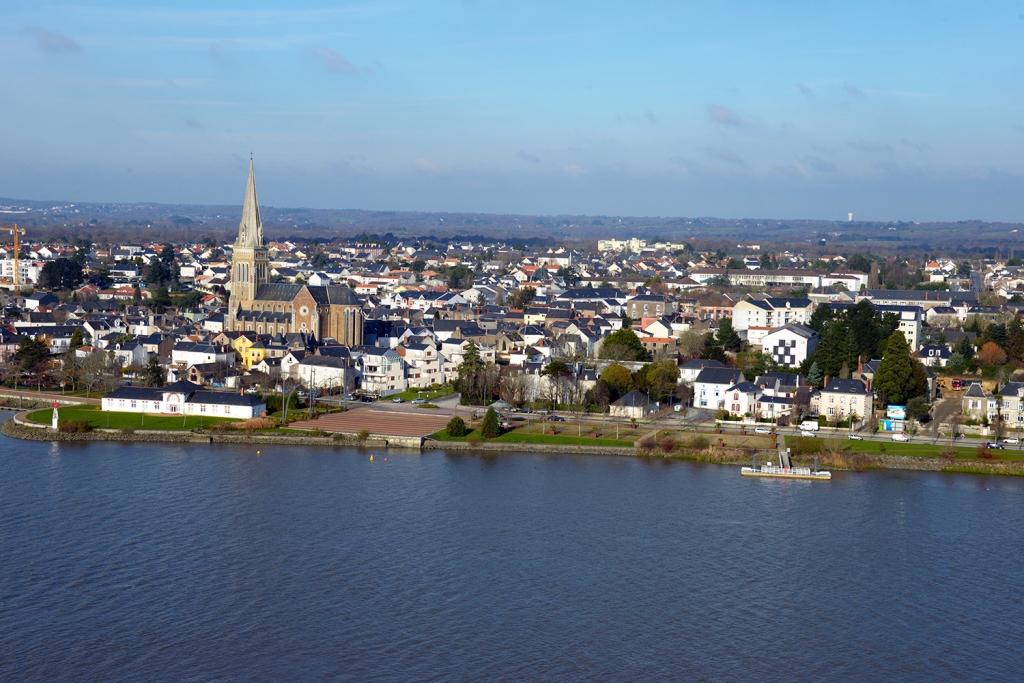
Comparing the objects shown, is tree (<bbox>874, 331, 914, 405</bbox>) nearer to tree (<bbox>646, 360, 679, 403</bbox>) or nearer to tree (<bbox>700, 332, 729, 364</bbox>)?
tree (<bbox>646, 360, 679, 403</bbox>)

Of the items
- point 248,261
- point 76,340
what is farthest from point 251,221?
point 76,340

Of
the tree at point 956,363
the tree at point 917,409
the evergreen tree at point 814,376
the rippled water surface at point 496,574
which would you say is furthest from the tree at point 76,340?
the tree at point 956,363

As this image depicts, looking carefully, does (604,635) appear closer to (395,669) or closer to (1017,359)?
(395,669)

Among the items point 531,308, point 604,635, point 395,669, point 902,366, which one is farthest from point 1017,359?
point 395,669

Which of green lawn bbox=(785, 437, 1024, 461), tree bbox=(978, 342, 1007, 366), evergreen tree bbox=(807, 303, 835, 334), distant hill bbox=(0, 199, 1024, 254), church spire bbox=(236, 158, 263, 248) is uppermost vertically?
distant hill bbox=(0, 199, 1024, 254)

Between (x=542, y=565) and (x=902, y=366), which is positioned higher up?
(x=902, y=366)

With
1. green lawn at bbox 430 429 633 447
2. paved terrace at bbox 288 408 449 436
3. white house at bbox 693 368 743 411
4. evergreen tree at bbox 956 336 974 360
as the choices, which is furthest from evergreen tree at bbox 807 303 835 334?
paved terrace at bbox 288 408 449 436
